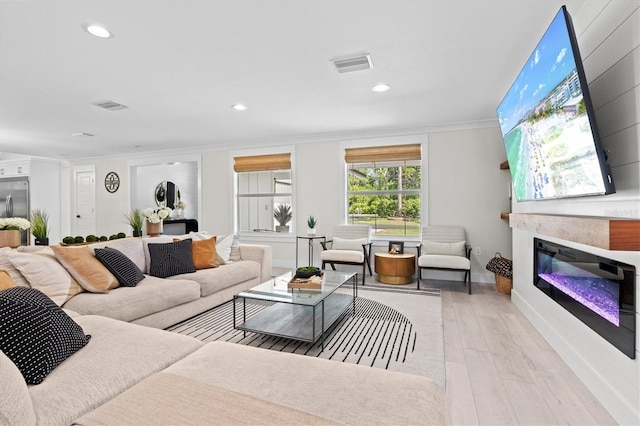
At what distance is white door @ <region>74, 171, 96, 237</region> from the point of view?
7472 millimetres

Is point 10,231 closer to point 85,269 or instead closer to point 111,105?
point 85,269

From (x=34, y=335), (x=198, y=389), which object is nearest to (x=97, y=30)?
(x=34, y=335)

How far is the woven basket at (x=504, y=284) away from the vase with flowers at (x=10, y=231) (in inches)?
200

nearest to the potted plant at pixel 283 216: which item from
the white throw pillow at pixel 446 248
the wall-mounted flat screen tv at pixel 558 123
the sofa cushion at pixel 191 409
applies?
the white throw pillow at pixel 446 248

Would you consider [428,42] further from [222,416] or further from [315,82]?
[222,416]

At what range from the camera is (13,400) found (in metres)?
0.96

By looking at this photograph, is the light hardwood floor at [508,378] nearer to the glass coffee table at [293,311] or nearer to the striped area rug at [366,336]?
the striped area rug at [366,336]

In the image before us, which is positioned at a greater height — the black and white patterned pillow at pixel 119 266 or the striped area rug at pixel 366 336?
the black and white patterned pillow at pixel 119 266

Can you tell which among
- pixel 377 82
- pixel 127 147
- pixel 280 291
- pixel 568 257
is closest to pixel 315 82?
pixel 377 82

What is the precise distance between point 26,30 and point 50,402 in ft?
8.04

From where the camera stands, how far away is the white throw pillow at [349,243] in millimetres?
5034

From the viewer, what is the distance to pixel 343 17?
6.94ft

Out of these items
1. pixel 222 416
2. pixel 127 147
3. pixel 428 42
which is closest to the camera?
pixel 222 416

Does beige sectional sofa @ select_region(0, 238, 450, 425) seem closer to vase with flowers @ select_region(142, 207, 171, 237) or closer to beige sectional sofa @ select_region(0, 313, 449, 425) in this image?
beige sectional sofa @ select_region(0, 313, 449, 425)
